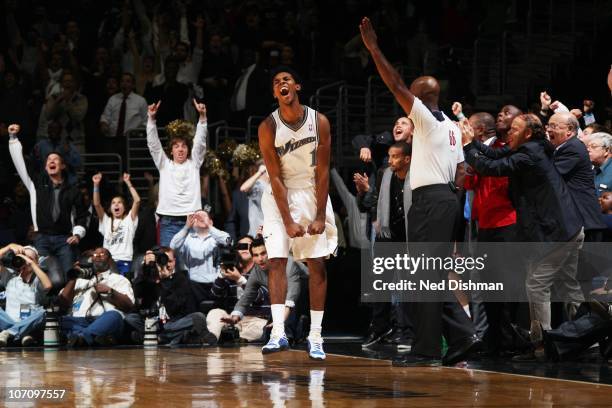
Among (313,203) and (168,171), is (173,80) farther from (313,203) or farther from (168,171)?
(313,203)

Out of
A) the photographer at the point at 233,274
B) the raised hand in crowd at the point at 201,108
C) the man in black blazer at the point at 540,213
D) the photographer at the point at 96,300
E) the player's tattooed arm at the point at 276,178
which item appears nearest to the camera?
the player's tattooed arm at the point at 276,178

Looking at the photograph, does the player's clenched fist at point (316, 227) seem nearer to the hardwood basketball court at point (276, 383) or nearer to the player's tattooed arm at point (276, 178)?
the player's tattooed arm at point (276, 178)

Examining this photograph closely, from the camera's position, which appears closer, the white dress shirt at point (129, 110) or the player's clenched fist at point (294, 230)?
the player's clenched fist at point (294, 230)

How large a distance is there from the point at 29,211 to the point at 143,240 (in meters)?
1.97

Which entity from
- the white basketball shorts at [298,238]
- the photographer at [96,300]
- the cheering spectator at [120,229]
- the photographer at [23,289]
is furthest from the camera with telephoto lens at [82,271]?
the white basketball shorts at [298,238]

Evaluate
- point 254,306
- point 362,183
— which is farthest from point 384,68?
point 254,306

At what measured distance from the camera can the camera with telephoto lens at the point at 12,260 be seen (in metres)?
Result: 12.3

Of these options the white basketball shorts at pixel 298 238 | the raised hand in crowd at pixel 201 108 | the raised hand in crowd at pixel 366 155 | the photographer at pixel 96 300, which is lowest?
the photographer at pixel 96 300

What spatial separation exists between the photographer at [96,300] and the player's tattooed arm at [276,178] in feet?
12.2

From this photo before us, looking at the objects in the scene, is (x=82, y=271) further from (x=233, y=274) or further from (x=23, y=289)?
(x=233, y=274)

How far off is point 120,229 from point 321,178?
565 cm

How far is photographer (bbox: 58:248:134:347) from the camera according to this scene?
38.6 feet

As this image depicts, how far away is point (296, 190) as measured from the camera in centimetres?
885

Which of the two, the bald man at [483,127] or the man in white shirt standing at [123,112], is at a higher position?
the man in white shirt standing at [123,112]
